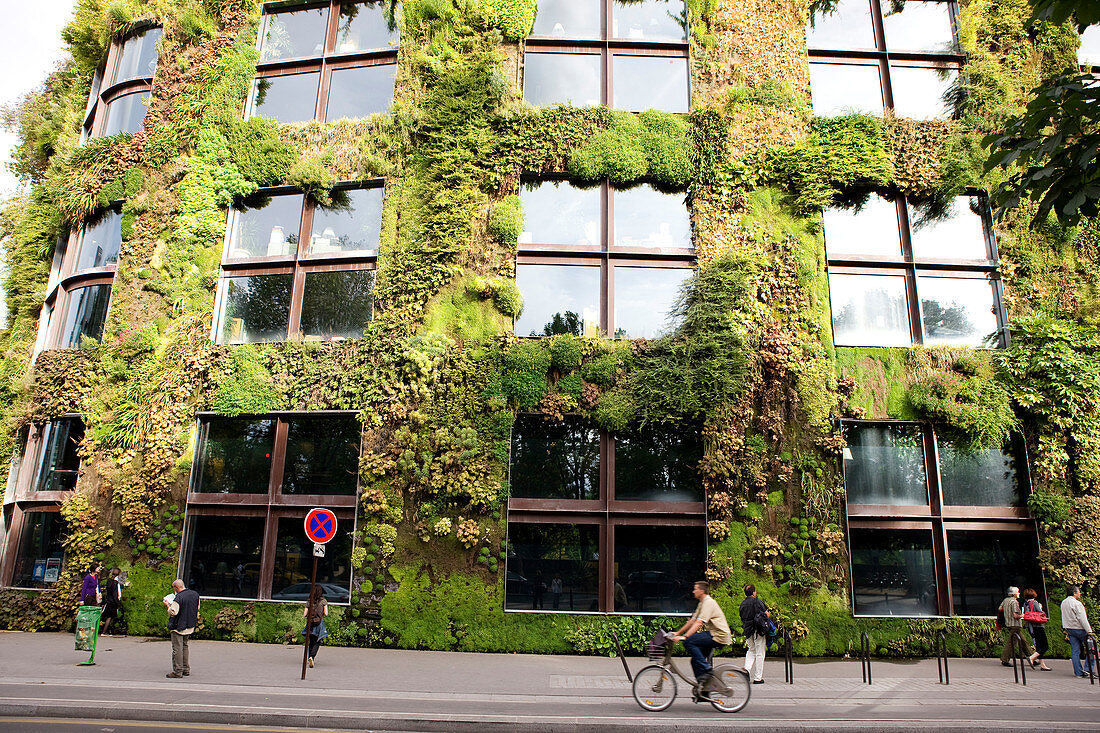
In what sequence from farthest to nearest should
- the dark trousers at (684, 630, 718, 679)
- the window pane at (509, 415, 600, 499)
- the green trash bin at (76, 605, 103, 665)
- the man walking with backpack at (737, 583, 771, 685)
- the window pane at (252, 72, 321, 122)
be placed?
the window pane at (252, 72, 321, 122)
the window pane at (509, 415, 600, 499)
the green trash bin at (76, 605, 103, 665)
the man walking with backpack at (737, 583, 771, 685)
the dark trousers at (684, 630, 718, 679)

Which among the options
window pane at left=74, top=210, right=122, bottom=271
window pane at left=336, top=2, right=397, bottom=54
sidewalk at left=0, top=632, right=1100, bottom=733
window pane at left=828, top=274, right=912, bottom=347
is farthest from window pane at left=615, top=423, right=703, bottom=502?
window pane at left=74, top=210, right=122, bottom=271

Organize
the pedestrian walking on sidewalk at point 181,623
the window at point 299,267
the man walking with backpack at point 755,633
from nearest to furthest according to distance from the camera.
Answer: the pedestrian walking on sidewalk at point 181,623 < the man walking with backpack at point 755,633 < the window at point 299,267

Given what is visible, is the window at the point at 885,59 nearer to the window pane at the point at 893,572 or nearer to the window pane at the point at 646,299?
the window pane at the point at 646,299

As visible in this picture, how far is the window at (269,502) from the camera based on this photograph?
47.8 ft

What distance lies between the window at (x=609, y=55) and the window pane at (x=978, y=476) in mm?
10216

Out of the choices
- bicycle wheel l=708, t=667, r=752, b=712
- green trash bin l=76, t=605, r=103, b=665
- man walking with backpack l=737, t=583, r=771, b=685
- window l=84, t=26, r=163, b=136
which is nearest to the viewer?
bicycle wheel l=708, t=667, r=752, b=712

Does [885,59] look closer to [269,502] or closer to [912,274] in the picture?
[912,274]

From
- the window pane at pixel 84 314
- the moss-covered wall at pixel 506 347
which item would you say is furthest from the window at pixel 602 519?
the window pane at pixel 84 314

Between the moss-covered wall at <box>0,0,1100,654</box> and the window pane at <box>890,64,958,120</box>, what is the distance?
0.59m

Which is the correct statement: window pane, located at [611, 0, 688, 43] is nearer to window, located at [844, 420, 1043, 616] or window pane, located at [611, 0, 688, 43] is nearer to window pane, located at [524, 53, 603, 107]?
window pane, located at [524, 53, 603, 107]

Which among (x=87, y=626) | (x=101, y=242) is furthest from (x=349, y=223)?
(x=87, y=626)

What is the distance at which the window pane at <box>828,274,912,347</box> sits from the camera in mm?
15391

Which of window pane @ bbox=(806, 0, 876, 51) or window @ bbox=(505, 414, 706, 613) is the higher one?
window pane @ bbox=(806, 0, 876, 51)

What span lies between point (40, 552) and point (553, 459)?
12.7 metres
